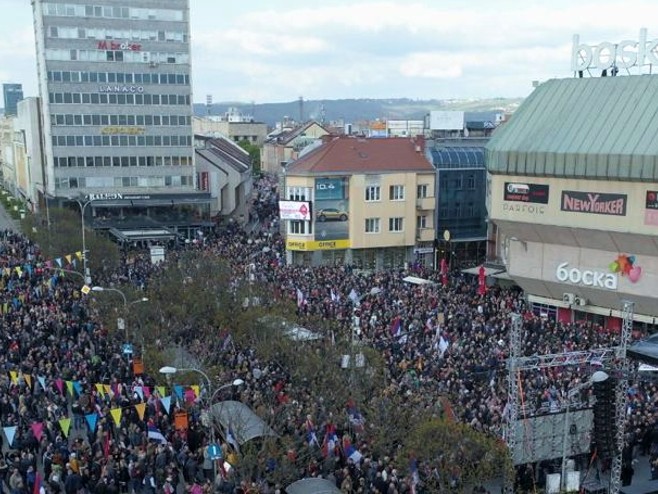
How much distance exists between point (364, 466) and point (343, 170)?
123 ft

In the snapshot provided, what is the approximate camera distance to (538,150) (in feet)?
137

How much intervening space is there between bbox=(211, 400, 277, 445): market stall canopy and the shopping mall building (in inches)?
928

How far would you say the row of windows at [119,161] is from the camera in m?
71.3

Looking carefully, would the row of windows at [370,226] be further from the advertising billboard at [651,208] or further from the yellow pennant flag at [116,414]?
the yellow pennant flag at [116,414]

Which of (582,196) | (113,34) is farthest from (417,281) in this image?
(113,34)

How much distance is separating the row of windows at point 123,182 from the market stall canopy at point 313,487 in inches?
2256

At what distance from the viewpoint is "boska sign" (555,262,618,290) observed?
4031 centimetres

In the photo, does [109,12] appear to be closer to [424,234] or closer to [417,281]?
[424,234]

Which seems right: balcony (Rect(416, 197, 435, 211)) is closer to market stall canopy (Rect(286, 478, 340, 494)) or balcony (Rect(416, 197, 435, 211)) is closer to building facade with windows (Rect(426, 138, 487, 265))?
building facade with windows (Rect(426, 138, 487, 265))

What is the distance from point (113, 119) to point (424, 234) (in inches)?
1255

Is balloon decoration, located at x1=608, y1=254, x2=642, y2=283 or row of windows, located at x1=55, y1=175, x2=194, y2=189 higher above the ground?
row of windows, located at x1=55, y1=175, x2=194, y2=189

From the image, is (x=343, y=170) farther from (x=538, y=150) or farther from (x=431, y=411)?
(x=431, y=411)

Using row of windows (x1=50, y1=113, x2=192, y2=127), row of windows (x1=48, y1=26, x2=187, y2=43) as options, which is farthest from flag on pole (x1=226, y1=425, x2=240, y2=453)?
row of windows (x1=48, y1=26, x2=187, y2=43)

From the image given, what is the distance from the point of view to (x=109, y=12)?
69.8 metres
